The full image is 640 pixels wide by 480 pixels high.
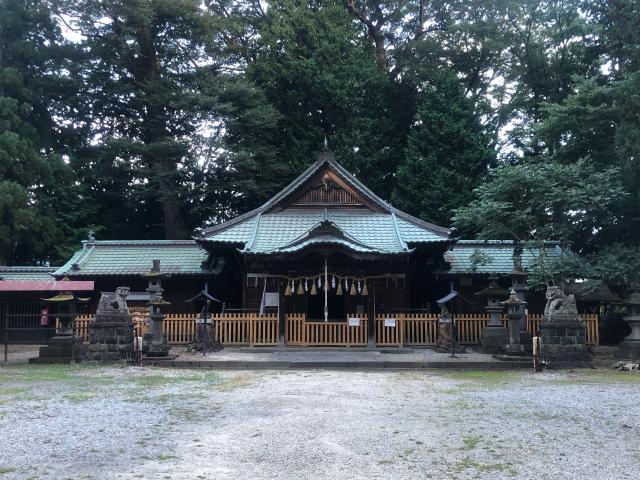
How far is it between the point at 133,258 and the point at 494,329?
13617 mm

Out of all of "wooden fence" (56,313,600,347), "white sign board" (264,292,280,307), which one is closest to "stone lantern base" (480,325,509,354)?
"wooden fence" (56,313,600,347)

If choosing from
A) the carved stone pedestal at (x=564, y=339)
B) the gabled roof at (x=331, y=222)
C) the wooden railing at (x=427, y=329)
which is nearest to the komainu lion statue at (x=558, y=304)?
the carved stone pedestal at (x=564, y=339)

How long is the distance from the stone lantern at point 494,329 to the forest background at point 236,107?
24.2 feet

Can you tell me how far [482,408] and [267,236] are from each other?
12239 mm

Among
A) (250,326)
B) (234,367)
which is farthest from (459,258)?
(234,367)

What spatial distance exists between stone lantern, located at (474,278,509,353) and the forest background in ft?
24.2

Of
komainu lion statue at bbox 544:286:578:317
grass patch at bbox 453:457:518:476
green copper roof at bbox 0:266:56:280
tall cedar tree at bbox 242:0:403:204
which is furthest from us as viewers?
tall cedar tree at bbox 242:0:403:204

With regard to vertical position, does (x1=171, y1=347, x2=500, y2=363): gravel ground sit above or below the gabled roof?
below

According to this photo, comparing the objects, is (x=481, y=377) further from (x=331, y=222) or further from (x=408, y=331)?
(x=331, y=222)

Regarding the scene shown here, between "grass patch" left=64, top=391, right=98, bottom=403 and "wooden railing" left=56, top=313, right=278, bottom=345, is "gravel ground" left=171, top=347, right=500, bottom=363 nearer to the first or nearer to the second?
"wooden railing" left=56, top=313, right=278, bottom=345

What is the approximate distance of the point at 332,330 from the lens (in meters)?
18.0

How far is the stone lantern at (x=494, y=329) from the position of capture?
1688cm

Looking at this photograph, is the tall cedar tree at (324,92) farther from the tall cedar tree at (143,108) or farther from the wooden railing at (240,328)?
the wooden railing at (240,328)

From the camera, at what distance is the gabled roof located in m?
18.3
